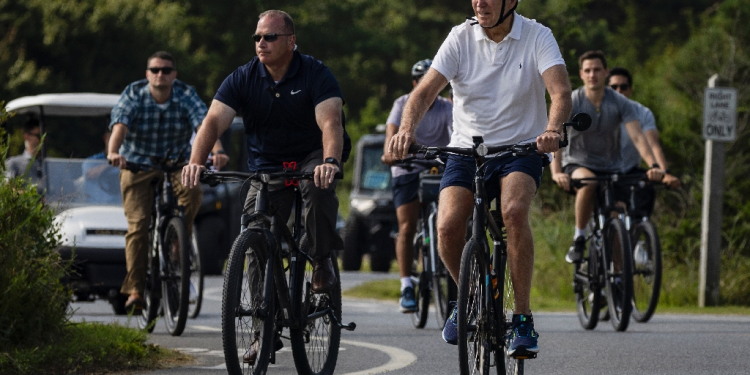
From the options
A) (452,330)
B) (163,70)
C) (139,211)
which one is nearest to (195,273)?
(139,211)

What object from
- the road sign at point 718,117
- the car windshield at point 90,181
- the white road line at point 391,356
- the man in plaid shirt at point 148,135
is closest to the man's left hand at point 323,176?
the white road line at point 391,356

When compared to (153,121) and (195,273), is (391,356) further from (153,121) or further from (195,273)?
(153,121)

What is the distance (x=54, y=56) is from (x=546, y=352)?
32975mm

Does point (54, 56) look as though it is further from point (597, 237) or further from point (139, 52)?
point (597, 237)

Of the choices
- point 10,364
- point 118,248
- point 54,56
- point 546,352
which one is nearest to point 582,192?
point 546,352

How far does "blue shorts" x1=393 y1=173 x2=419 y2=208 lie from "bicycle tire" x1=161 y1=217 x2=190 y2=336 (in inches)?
75.0

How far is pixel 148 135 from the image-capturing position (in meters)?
10.7

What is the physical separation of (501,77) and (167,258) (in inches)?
155

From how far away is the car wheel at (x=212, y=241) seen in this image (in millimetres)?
17578

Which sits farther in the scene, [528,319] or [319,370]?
[319,370]

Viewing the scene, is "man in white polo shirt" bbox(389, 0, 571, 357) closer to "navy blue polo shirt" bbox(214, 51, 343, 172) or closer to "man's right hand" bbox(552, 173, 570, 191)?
"navy blue polo shirt" bbox(214, 51, 343, 172)

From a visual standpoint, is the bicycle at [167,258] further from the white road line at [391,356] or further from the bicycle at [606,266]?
the bicycle at [606,266]

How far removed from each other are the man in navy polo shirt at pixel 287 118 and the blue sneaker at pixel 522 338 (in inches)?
45.5

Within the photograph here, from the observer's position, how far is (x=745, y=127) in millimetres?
17688
